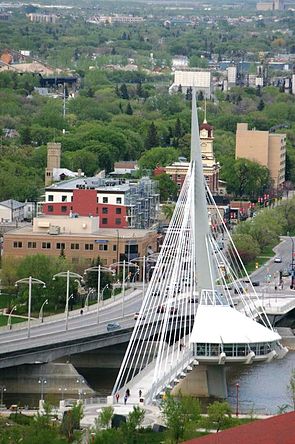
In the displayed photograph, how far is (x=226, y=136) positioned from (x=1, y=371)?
2690 inches

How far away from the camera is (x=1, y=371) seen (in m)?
57.1

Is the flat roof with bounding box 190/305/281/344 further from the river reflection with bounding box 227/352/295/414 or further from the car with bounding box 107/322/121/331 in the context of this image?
the car with bounding box 107/322/121/331

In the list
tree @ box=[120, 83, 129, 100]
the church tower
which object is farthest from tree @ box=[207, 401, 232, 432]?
tree @ box=[120, 83, 129, 100]

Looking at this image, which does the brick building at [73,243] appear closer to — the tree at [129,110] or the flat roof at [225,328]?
the flat roof at [225,328]

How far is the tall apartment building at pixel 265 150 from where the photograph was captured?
112 meters

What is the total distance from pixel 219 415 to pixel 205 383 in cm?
834

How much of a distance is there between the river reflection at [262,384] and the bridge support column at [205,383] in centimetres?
34

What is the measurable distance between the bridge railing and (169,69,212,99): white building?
107m

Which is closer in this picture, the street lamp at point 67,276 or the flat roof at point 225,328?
the flat roof at point 225,328

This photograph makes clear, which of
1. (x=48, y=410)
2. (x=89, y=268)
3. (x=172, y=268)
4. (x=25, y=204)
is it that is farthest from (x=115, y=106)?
(x=48, y=410)

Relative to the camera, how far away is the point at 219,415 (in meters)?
48.5

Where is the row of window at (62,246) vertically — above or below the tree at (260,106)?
above

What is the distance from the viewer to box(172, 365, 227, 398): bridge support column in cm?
5631

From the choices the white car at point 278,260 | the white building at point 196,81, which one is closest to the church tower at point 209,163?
the white car at point 278,260
